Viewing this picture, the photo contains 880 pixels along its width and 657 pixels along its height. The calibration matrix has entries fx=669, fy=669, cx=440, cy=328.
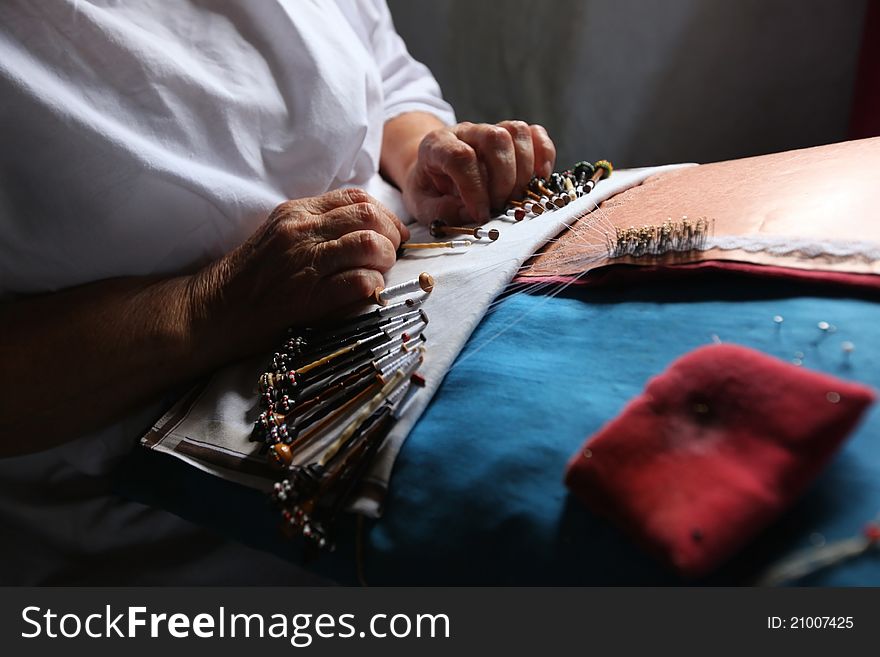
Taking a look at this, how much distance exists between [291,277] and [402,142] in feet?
1.86

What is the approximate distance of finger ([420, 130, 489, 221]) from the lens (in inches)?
38.1

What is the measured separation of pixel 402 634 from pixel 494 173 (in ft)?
2.13

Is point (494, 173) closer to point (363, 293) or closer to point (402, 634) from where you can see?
point (363, 293)

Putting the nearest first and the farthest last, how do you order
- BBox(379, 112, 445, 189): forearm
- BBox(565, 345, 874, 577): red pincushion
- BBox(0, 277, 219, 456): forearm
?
BBox(565, 345, 874, 577): red pincushion, BBox(0, 277, 219, 456): forearm, BBox(379, 112, 445, 189): forearm

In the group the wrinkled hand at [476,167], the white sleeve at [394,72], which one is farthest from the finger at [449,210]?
the white sleeve at [394,72]

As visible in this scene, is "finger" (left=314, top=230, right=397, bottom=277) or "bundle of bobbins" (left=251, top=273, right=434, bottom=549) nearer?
"bundle of bobbins" (left=251, top=273, right=434, bottom=549)

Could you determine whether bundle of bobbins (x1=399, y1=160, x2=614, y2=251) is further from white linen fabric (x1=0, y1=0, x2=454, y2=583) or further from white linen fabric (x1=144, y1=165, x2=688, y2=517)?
white linen fabric (x1=0, y1=0, x2=454, y2=583)

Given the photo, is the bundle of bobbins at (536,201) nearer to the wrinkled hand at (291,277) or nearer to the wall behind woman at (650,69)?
the wrinkled hand at (291,277)

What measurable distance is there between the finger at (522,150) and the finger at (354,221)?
281 millimetres

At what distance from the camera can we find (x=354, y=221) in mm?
788

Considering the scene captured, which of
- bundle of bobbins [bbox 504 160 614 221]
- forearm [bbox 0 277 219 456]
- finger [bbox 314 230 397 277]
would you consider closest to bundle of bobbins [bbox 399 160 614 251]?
bundle of bobbins [bbox 504 160 614 221]

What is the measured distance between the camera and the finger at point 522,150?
100 centimetres

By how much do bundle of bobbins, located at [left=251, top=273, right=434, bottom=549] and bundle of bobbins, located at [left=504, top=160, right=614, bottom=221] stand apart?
27 centimetres

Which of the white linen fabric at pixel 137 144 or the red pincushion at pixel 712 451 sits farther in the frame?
the white linen fabric at pixel 137 144
